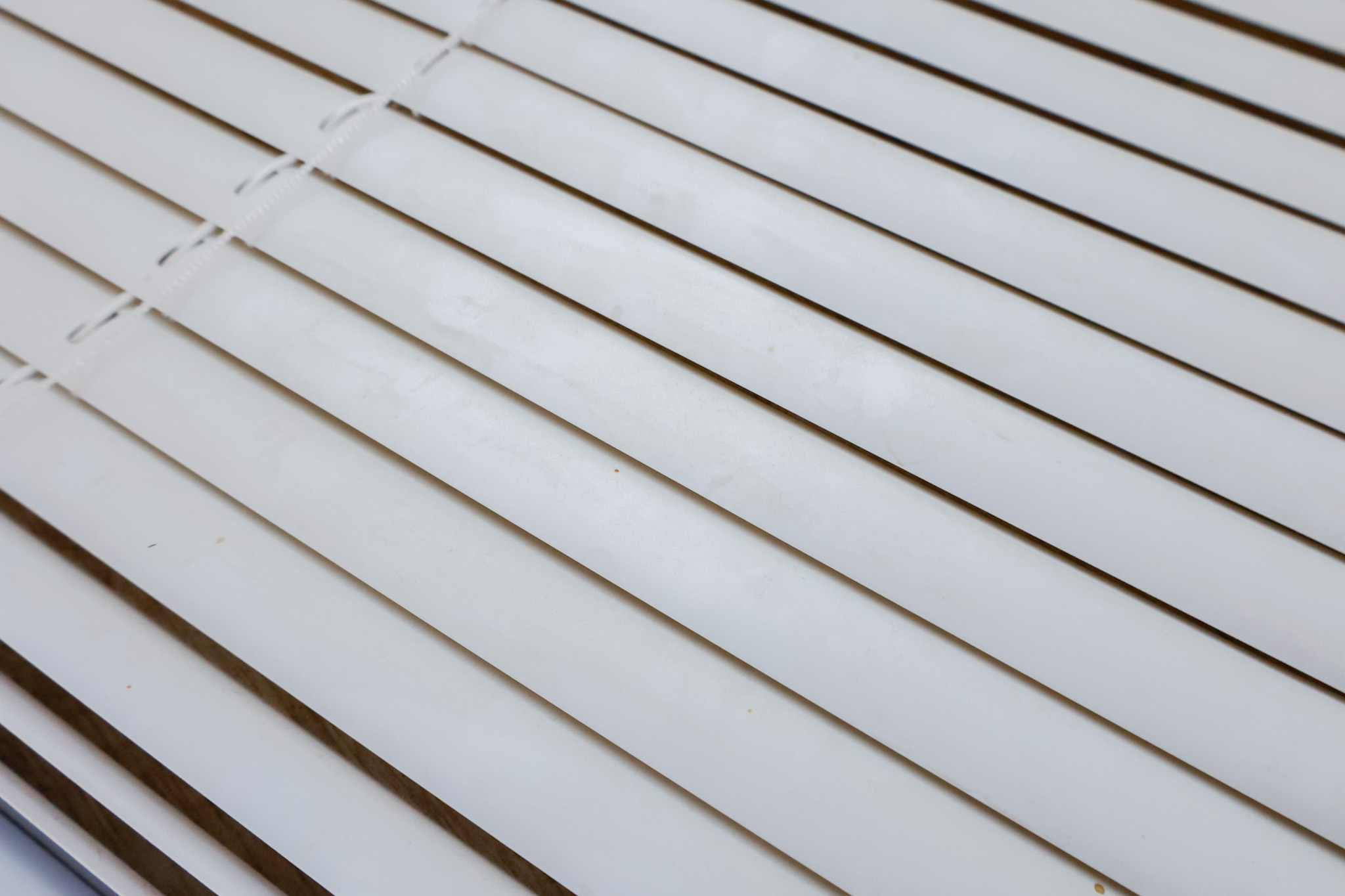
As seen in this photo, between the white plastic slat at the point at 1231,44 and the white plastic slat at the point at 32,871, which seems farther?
the white plastic slat at the point at 1231,44

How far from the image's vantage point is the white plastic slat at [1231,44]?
1.11 metres

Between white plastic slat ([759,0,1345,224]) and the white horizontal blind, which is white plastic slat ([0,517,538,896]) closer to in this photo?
the white horizontal blind

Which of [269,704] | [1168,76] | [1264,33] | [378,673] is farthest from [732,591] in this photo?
[1264,33]

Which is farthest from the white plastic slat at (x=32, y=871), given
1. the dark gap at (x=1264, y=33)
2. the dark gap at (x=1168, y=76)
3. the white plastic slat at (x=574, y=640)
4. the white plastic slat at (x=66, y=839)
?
the dark gap at (x=1264, y=33)

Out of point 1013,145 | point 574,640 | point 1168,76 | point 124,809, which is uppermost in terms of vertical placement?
point 1168,76

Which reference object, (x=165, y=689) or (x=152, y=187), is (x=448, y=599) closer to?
(x=165, y=689)

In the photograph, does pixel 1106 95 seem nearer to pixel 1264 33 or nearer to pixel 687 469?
pixel 1264 33

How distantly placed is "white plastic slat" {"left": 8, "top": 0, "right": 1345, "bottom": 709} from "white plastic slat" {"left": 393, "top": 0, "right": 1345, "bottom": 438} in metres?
0.06

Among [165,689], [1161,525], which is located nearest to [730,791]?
[1161,525]

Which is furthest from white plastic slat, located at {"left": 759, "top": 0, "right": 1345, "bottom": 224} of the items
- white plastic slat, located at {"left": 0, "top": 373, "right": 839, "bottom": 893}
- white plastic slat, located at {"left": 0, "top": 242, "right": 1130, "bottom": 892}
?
white plastic slat, located at {"left": 0, "top": 373, "right": 839, "bottom": 893}

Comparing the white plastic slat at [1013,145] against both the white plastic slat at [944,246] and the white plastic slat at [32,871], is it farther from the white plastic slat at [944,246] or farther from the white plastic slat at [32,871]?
the white plastic slat at [32,871]

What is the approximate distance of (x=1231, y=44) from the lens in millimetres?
1131

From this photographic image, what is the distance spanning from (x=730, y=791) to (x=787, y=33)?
118cm

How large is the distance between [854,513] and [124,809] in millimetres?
1020
